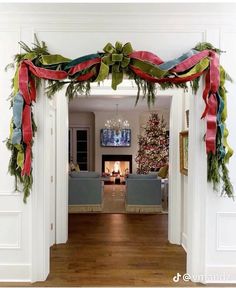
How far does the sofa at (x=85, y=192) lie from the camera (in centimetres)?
626

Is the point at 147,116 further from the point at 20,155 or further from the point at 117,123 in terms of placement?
Result: the point at 20,155

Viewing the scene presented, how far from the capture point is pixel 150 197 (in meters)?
6.32

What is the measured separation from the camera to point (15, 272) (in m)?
3.02

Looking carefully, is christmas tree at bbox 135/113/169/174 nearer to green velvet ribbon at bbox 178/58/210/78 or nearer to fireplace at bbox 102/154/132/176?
fireplace at bbox 102/154/132/176

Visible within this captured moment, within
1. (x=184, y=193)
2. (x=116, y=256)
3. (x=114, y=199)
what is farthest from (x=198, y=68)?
(x=114, y=199)

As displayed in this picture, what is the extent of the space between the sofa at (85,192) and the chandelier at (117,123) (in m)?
3.63

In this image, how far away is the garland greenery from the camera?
9.14 feet

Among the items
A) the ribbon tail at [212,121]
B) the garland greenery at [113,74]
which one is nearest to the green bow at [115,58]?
the garland greenery at [113,74]

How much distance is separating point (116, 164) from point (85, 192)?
4744mm

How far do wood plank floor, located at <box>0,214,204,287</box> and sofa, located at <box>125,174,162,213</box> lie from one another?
0.75 meters

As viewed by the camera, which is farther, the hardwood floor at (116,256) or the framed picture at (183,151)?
the framed picture at (183,151)

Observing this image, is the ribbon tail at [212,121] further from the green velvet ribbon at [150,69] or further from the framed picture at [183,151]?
the framed picture at [183,151]

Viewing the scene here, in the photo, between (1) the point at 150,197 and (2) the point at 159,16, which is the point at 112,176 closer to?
(1) the point at 150,197

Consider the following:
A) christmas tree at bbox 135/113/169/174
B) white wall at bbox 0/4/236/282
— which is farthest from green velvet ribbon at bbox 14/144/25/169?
christmas tree at bbox 135/113/169/174
